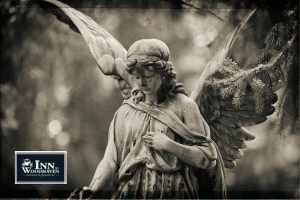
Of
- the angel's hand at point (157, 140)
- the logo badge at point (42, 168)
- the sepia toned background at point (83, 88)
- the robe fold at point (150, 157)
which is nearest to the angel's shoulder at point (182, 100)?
the robe fold at point (150, 157)

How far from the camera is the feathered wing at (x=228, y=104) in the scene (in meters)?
2.65

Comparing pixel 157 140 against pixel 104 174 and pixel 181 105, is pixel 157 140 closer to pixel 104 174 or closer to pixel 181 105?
pixel 181 105

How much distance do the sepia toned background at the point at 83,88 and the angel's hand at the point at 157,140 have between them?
760mm

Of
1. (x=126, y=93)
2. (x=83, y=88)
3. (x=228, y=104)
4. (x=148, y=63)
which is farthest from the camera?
(x=83, y=88)

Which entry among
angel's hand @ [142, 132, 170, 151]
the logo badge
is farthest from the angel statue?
the logo badge

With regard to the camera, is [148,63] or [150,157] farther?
[150,157]

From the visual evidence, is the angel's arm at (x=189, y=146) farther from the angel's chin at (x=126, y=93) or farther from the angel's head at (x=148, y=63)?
A: the angel's chin at (x=126, y=93)

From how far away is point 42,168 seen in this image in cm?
283

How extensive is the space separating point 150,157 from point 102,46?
111 cm

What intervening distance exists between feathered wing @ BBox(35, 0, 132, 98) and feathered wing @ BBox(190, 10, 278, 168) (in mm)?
658

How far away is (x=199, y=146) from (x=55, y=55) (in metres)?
1.65

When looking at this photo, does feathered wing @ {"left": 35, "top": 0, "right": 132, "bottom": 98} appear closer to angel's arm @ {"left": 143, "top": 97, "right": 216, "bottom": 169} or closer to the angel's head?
the angel's head

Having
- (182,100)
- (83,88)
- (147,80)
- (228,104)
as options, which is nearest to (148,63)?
(147,80)

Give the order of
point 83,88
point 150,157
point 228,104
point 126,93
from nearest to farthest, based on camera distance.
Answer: point 150,157
point 228,104
point 126,93
point 83,88
